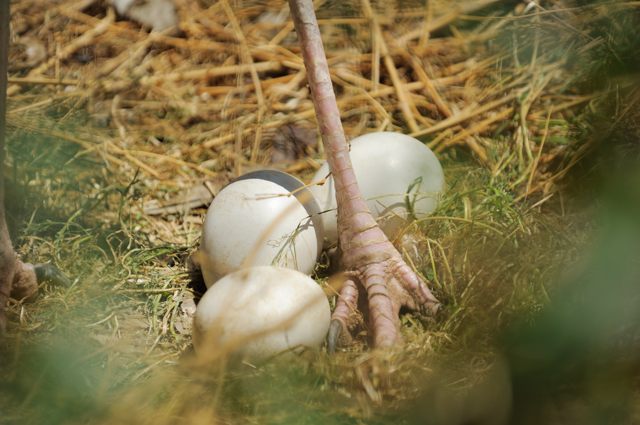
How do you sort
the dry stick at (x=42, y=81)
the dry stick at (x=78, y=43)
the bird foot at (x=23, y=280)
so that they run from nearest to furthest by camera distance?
the bird foot at (x=23, y=280) < the dry stick at (x=42, y=81) < the dry stick at (x=78, y=43)

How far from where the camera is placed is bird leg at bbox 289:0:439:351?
1714mm

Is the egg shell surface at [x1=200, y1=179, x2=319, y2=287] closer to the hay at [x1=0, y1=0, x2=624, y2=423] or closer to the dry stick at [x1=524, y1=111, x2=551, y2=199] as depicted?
the hay at [x1=0, y1=0, x2=624, y2=423]

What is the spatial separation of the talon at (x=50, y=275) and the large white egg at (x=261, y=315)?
502mm

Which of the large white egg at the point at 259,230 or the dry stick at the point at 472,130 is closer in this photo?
the large white egg at the point at 259,230

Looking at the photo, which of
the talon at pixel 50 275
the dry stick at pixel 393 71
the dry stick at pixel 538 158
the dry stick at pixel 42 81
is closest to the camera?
the talon at pixel 50 275

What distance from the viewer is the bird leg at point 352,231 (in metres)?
1.71

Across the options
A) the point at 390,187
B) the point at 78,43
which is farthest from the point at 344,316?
the point at 78,43

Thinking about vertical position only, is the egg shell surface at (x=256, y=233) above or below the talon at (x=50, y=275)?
above

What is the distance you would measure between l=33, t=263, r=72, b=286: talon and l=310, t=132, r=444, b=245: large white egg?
620 mm

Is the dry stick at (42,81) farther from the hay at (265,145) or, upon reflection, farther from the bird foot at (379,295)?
the bird foot at (379,295)

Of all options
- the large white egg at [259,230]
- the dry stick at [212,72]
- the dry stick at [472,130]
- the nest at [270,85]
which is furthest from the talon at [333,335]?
the dry stick at [212,72]

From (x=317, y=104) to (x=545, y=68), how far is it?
3.52ft

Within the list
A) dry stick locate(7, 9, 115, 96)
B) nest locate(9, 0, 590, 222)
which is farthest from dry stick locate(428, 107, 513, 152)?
dry stick locate(7, 9, 115, 96)

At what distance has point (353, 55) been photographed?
9.67 ft
